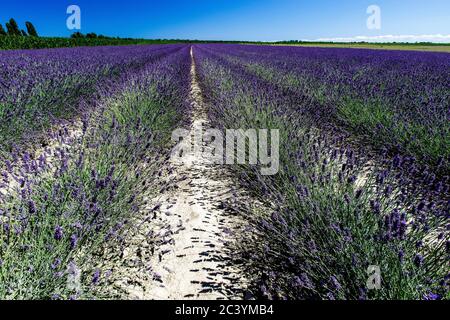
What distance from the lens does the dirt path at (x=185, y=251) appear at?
165 cm

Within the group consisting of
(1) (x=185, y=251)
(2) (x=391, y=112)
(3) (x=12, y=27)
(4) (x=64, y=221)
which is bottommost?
(1) (x=185, y=251)

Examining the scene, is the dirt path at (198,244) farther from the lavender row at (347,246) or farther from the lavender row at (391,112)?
the lavender row at (391,112)

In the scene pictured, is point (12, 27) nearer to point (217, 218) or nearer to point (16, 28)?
point (16, 28)

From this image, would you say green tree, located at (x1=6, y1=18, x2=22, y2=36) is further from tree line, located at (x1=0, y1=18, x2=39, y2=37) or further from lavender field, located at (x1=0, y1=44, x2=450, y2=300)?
lavender field, located at (x1=0, y1=44, x2=450, y2=300)

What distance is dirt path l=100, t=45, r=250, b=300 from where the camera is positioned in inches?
64.8

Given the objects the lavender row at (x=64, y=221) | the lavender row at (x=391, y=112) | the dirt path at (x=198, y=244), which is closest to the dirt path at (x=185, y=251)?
the dirt path at (x=198, y=244)

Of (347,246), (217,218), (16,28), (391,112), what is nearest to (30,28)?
(16,28)

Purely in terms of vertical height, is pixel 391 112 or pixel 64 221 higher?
pixel 391 112

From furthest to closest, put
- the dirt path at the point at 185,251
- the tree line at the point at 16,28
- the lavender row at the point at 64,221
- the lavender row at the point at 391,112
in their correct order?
1. the tree line at the point at 16,28
2. the lavender row at the point at 391,112
3. the dirt path at the point at 185,251
4. the lavender row at the point at 64,221

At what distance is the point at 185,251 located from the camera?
77.9 inches

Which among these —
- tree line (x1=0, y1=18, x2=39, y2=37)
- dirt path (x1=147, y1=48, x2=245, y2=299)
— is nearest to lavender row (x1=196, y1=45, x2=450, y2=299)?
dirt path (x1=147, y1=48, x2=245, y2=299)

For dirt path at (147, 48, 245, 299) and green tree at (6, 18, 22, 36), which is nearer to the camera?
dirt path at (147, 48, 245, 299)

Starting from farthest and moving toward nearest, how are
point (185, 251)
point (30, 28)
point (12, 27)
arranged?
point (30, 28), point (12, 27), point (185, 251)
